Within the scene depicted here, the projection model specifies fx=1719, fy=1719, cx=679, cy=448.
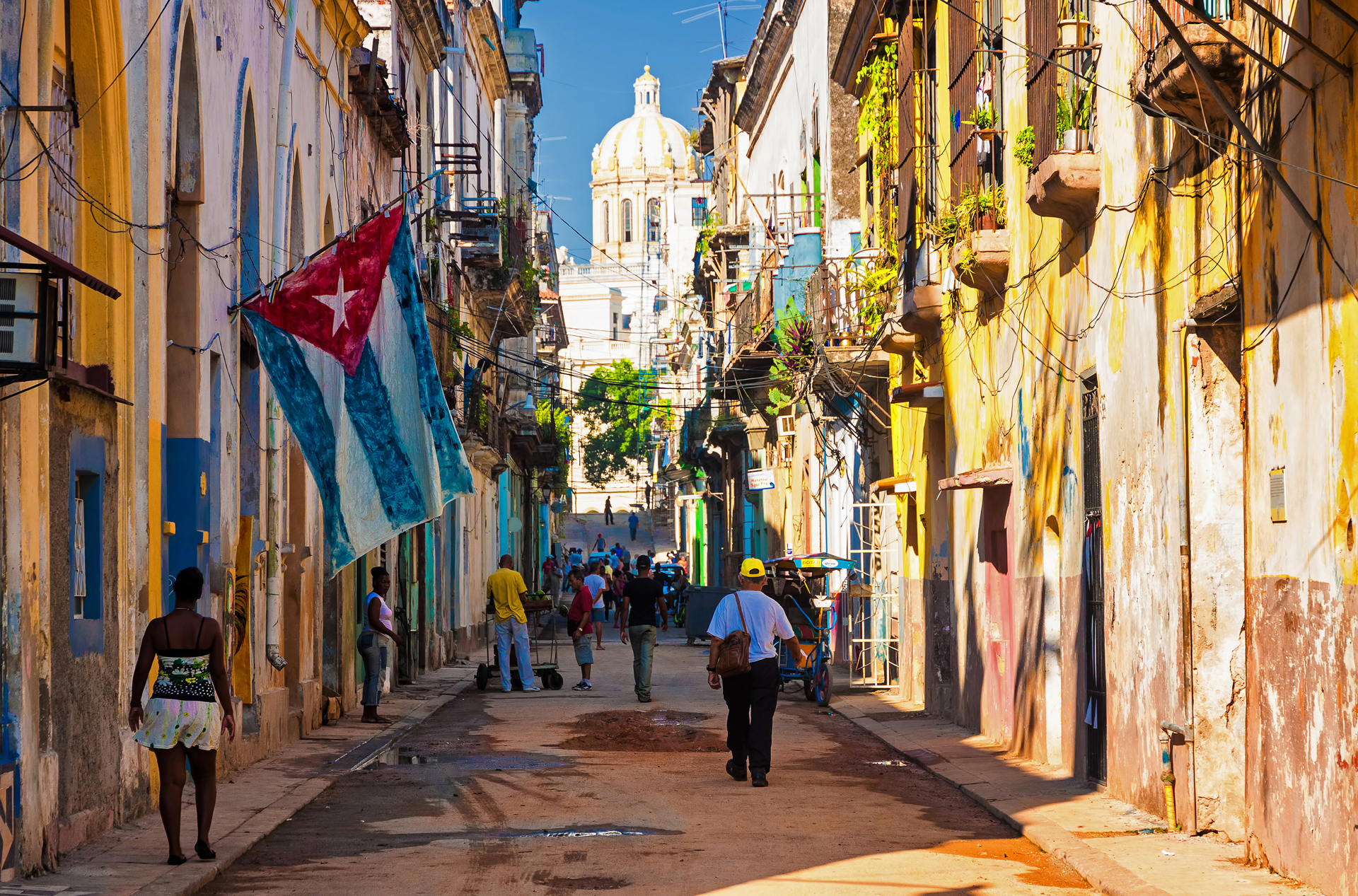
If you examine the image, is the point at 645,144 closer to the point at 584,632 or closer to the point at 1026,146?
the point at 584,632

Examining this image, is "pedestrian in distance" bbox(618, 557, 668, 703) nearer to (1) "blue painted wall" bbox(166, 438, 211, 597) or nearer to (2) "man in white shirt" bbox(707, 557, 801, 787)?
(2) "man in white shirt" bbox(707, 557, 801, 787)

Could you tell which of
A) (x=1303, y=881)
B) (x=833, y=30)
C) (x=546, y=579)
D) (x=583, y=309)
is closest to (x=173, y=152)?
(x=1303, y=881)

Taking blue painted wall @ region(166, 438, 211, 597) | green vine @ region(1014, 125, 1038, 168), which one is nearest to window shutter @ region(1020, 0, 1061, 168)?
green vine @ region(1014, 125, 1038, 168)

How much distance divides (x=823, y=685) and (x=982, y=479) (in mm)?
6112

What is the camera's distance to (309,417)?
44.8ft

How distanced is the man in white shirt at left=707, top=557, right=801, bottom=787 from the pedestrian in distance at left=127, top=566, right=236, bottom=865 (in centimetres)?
465

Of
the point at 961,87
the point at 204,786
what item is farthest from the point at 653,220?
the point at 204,786

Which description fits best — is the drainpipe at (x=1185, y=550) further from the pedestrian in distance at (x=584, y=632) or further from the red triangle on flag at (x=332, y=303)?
the pedestrian in distance at (x=584, y=632)

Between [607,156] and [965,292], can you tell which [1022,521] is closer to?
[965,292]

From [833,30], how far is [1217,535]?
20.3m

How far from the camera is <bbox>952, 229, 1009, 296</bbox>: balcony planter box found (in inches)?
604

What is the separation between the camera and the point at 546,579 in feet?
186

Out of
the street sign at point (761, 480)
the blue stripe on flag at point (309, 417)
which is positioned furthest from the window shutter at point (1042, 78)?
the street sign at point (761, 480)

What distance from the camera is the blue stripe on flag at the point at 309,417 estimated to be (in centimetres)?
1354
